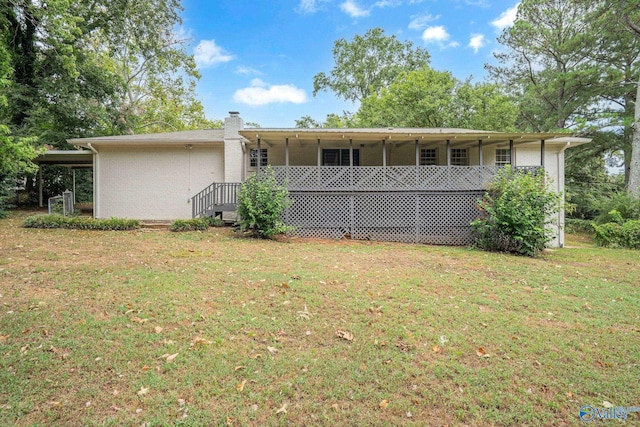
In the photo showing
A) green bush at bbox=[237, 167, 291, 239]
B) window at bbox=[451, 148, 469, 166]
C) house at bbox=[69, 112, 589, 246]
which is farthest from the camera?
window at bbox=[451, 148, 469, 166]

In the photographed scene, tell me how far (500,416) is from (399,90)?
22.6 meters

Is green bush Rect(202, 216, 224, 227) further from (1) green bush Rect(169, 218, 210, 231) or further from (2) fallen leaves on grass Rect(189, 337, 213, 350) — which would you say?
(2) fallen leaves on grass Rect(189, 337, 213, 350)

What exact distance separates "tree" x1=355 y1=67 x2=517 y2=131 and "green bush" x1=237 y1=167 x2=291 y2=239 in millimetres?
14547

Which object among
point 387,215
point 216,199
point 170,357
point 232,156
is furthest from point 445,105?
point 170,357

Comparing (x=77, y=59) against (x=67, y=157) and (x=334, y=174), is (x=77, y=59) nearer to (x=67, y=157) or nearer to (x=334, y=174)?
(x=67, y=157)

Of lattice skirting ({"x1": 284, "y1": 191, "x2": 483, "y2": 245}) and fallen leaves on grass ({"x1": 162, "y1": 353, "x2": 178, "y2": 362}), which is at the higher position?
lattice skirting ({"x1": 284, "y1": 191, "x2": 483, "y2": 245})

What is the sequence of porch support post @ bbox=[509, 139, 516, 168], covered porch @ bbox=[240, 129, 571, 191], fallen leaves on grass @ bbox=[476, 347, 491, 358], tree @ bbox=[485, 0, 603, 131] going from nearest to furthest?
fallen leaves on grass @ bbox=[476, 347, 491, 358] < covered porch @ bbox=[240, 129, 571, 191] < porch support post @ bbox=[509, 139, 516, 168] < tree @ bbox=[485, 0, 603, 131]

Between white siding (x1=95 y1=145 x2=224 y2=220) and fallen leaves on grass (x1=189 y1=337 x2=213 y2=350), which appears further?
white siding (x1=95 y1=145 x2=224 y2=220)

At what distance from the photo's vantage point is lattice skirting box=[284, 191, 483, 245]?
453 inches

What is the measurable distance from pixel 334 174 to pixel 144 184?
299 inches

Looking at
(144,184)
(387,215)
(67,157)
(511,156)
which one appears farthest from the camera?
(67,157)

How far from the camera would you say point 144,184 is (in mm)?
13367

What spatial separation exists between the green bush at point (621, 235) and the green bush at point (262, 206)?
1218 cm

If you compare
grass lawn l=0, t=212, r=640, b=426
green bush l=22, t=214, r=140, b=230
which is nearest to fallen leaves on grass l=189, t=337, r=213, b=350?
grass lawn l=0, t=212, r=640, b=426
